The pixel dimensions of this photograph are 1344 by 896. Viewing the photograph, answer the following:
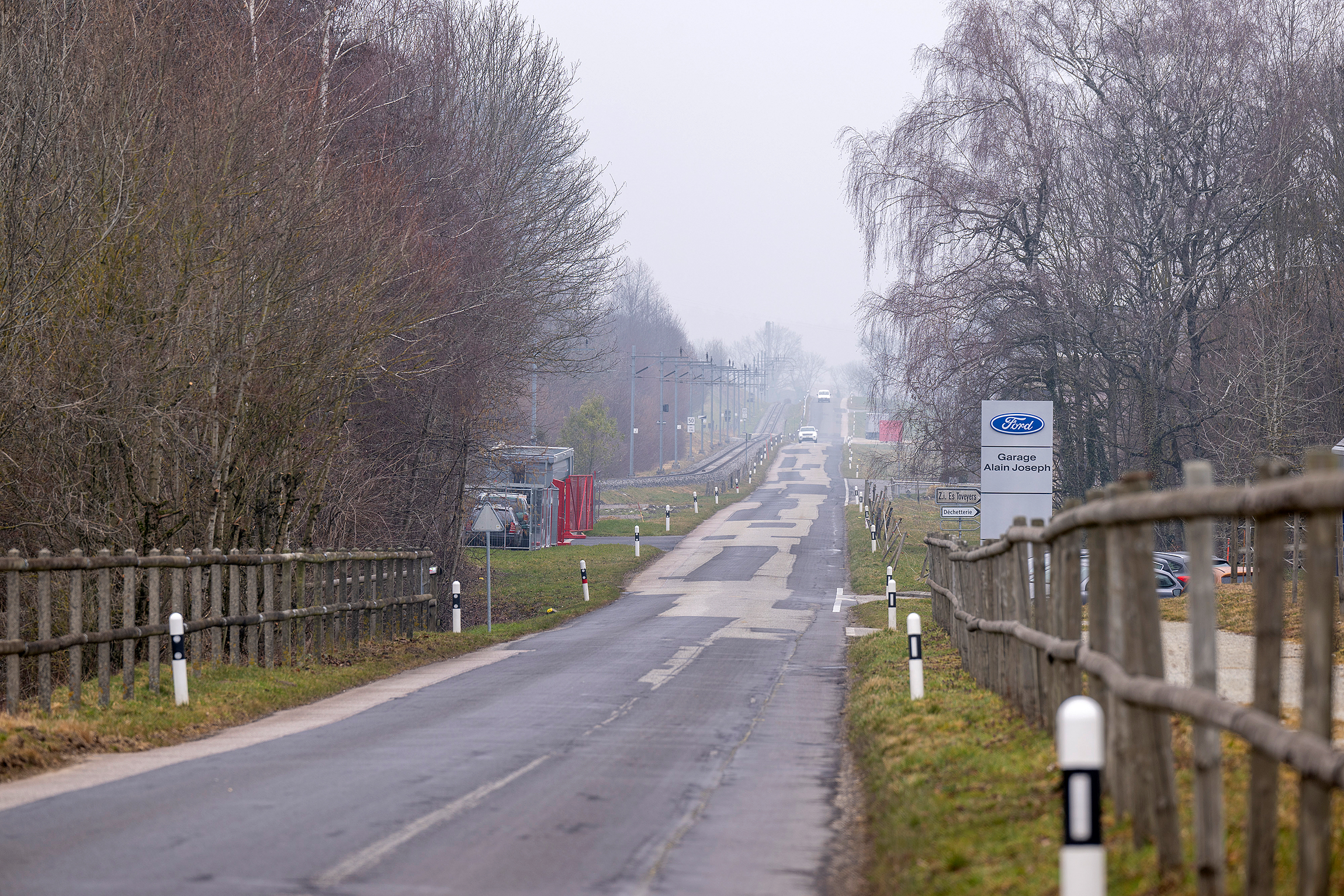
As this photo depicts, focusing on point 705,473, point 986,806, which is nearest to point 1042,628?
point 986,806

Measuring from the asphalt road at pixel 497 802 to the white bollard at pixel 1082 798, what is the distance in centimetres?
236

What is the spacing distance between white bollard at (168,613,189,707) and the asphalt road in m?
1.77

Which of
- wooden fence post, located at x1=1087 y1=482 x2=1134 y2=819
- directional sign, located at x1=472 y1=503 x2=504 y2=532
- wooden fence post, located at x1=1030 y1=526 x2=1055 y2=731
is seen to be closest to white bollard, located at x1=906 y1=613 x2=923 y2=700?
wooden fence post, located at x1=1030 y1=526 x2=1055 y2=731

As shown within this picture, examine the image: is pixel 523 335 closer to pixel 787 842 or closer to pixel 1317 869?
pixel 787 842

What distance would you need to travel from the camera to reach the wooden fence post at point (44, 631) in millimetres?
11453

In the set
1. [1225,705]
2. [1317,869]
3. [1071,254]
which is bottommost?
[1317,869]

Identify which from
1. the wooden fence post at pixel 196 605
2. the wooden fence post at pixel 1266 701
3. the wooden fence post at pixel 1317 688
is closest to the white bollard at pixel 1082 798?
the wooden fence post at pixel 1266 701

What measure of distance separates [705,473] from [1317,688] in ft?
283

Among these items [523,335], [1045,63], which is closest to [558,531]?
[523,335]

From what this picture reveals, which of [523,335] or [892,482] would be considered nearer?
[523,335]

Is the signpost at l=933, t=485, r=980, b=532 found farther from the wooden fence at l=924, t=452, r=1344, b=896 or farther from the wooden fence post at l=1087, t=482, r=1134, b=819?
the wooden fence post at l=1087, t=482, r=1134, b=819

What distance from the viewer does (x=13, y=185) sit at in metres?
13.3

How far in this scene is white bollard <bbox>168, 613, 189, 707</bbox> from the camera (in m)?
13.1

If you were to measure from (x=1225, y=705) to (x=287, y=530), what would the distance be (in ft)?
53.4
